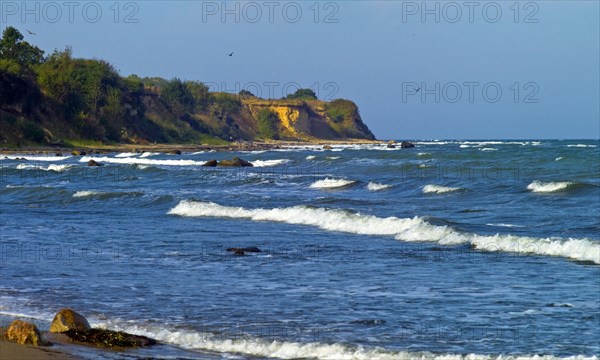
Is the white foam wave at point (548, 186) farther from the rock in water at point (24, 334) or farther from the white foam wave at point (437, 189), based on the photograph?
the rock in water at point (24, 334)

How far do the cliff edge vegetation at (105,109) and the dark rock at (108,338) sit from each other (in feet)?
225

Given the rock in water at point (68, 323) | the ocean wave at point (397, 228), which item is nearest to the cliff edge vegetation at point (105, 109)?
the ocean wave at point (397, 228)

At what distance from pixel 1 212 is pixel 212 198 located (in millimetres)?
8148

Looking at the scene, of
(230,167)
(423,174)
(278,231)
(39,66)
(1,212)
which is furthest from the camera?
(39,66)

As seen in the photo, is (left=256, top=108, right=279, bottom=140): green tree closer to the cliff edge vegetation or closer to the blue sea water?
the cliff edge vegetation

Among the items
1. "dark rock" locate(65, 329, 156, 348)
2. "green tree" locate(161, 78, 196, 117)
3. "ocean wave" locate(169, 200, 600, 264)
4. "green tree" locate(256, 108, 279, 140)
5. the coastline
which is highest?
"green tree" locate(161, 78, 196, 117)

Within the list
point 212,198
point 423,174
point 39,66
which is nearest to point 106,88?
point 39,66

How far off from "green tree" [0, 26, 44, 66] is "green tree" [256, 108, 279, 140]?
53.2 meters

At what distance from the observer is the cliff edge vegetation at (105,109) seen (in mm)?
79438

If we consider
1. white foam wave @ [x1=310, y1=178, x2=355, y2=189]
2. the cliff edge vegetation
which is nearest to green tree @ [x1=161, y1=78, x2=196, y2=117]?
the cliff edge vegetation

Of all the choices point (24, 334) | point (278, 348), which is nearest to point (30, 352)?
point (24, 334)

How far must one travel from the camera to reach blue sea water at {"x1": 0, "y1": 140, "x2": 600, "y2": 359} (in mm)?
9906

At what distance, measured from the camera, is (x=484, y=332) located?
33.0 feet

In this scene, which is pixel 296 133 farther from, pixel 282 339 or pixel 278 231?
pixel 282 339
